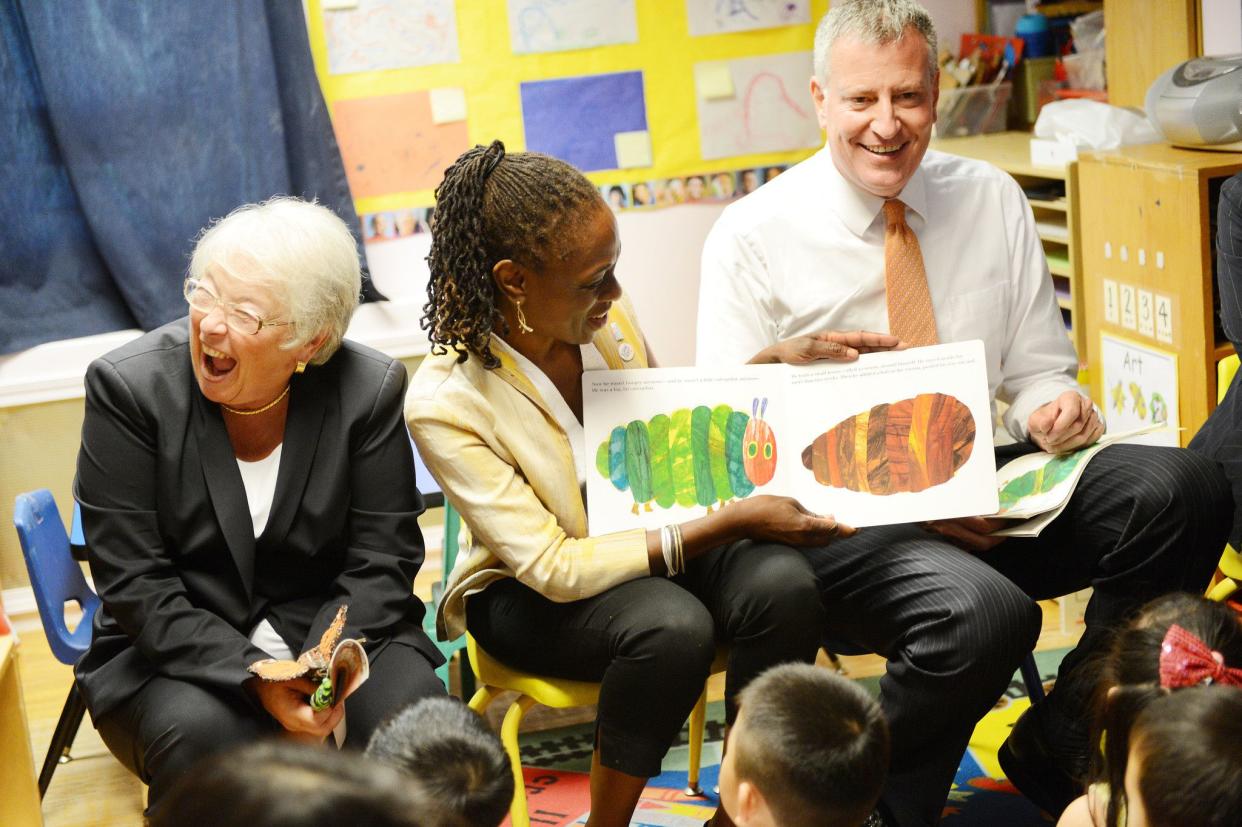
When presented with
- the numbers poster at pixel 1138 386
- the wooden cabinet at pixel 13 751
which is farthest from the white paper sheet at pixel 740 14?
the wooden cabinet at pixel 13 751

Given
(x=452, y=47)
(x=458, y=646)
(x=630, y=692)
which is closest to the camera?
(x=630, y=692)

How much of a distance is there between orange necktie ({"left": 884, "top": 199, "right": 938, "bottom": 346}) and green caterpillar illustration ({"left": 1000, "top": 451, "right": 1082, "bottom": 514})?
0.29 m

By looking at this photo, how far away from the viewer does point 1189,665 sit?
1584 millimetres

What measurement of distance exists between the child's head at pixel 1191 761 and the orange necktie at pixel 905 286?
3.09 feet

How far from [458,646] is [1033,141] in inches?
83.4

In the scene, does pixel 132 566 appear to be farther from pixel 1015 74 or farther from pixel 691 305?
pixel 1015 74

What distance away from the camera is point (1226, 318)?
2533 millimetres

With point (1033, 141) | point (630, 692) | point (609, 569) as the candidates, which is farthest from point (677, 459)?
point (1033, 141)

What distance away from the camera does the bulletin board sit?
12.7 ft

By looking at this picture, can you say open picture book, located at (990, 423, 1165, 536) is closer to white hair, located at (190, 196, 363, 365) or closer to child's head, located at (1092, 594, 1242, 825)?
child's head, located at (1092, 594, 1242, 825)

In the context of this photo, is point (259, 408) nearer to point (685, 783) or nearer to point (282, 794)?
point (685, 783)

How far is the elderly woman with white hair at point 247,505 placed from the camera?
1.91 meters

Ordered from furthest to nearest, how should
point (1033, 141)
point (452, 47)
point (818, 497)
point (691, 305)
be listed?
point (691, 305) → point (452, 47) → point (1033, 141) → point (818, 497)

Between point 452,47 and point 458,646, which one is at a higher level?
point 452,47
